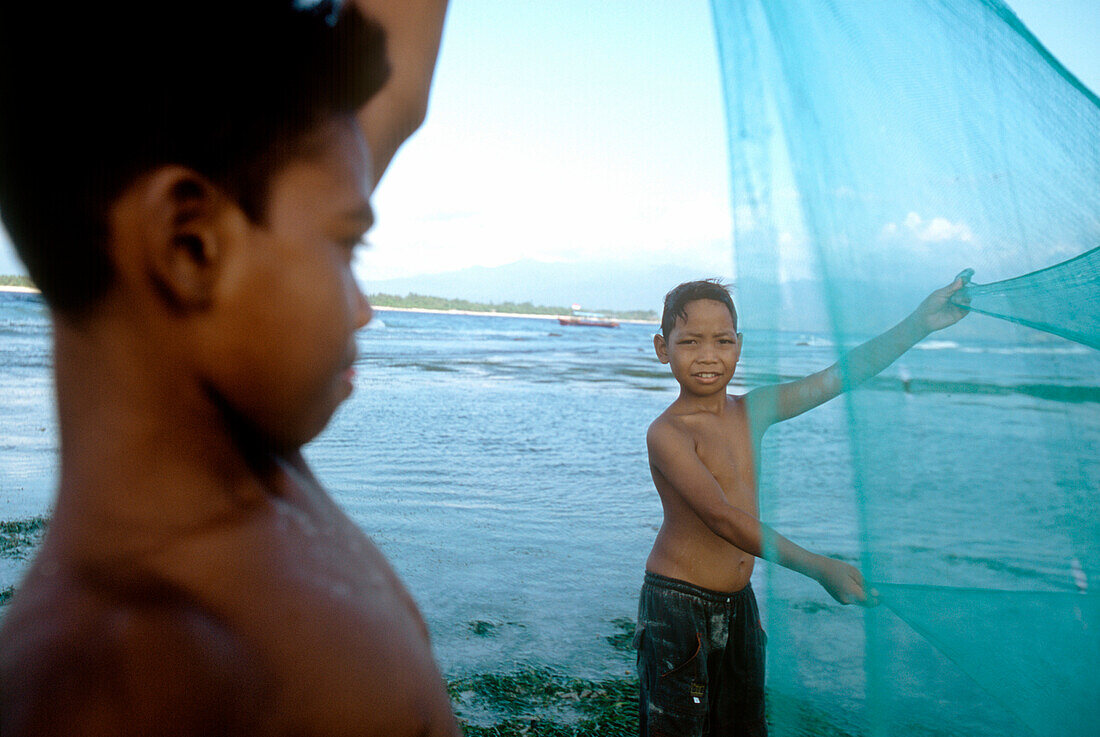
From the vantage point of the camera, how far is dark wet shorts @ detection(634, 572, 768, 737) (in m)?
2.49

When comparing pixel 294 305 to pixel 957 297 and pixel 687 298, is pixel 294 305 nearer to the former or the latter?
pixel 957 297

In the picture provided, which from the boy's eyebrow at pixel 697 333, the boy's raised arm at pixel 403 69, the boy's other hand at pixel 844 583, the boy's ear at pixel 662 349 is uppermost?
the boy's raised arm at pixel 403 69

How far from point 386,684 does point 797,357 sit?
5.56 feet

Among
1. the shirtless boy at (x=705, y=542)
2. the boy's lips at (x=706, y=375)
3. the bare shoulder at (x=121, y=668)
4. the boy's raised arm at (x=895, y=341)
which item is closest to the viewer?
the bare shoulder at (x=121, y=668)

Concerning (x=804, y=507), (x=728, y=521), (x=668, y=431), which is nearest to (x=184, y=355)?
(x=804, y=507)

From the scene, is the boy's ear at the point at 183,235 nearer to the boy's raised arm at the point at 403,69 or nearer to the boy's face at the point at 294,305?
the boy's face at the point at 294,305

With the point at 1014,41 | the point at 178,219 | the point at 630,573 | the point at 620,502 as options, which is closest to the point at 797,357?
the point at 1014,41

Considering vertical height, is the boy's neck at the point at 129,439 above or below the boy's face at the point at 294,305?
below

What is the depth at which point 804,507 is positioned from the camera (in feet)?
7.09

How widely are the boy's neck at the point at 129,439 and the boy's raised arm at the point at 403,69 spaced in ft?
1.38

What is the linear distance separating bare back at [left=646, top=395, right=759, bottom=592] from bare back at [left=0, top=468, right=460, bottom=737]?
197 centimetres

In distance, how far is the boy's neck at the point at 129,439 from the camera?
24.9 inches

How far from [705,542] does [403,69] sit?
1992 millimetres

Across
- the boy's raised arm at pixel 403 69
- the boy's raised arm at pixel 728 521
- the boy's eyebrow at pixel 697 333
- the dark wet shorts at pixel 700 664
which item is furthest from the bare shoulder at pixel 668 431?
the boy's raised arm at pixel 403 69
